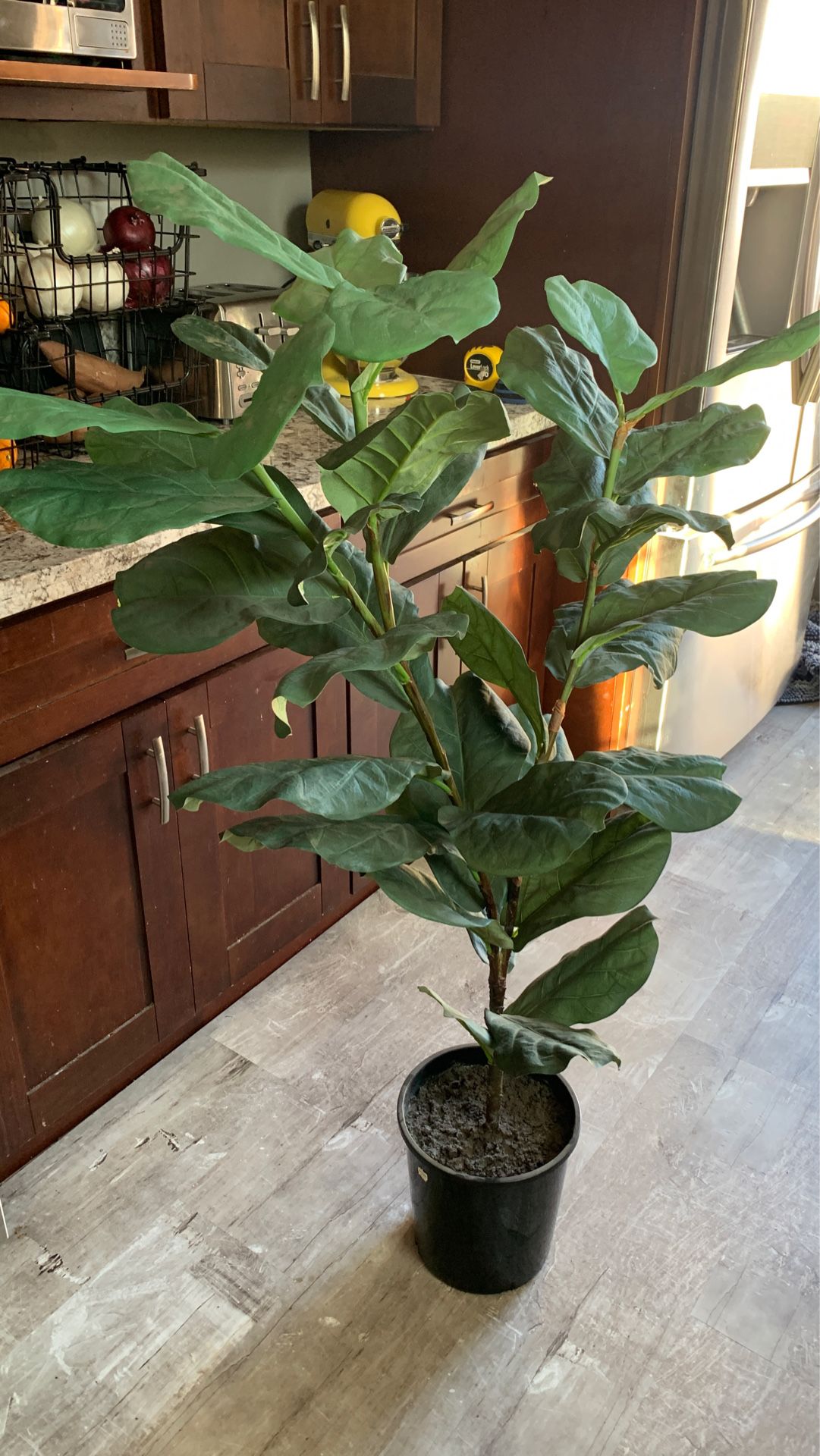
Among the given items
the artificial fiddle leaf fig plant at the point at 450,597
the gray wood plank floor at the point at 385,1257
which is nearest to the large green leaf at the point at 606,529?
the artificial fiddle leaf fig plant at the point at 450,597

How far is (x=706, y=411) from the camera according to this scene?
0.94m

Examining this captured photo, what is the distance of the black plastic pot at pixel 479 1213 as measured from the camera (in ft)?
4.17

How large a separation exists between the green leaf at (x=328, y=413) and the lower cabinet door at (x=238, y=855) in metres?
0.73

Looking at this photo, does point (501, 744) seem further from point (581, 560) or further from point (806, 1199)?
point (806, 1199)

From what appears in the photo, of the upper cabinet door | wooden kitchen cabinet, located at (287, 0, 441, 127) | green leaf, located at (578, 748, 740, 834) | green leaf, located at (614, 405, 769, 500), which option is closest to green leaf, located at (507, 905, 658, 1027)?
green leaf, located at (578, 748, 740, 834)

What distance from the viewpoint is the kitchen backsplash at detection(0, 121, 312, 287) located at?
1.83 metres

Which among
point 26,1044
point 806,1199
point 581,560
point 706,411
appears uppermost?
point 706,411

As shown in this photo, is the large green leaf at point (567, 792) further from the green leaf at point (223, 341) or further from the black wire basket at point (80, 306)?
the black wire basket at point (80, 306)

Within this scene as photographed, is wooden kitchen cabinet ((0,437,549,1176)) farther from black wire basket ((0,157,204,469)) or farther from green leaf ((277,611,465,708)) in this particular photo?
green leaf ((277,611,465,708))

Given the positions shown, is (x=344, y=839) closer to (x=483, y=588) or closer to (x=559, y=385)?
(x=559, y=385)

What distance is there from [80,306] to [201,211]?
1.10m

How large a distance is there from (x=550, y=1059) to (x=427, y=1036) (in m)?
0.81

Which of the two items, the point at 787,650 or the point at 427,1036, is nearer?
the point at 427,1036

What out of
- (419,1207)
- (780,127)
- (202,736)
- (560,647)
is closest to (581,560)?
(560,647)
